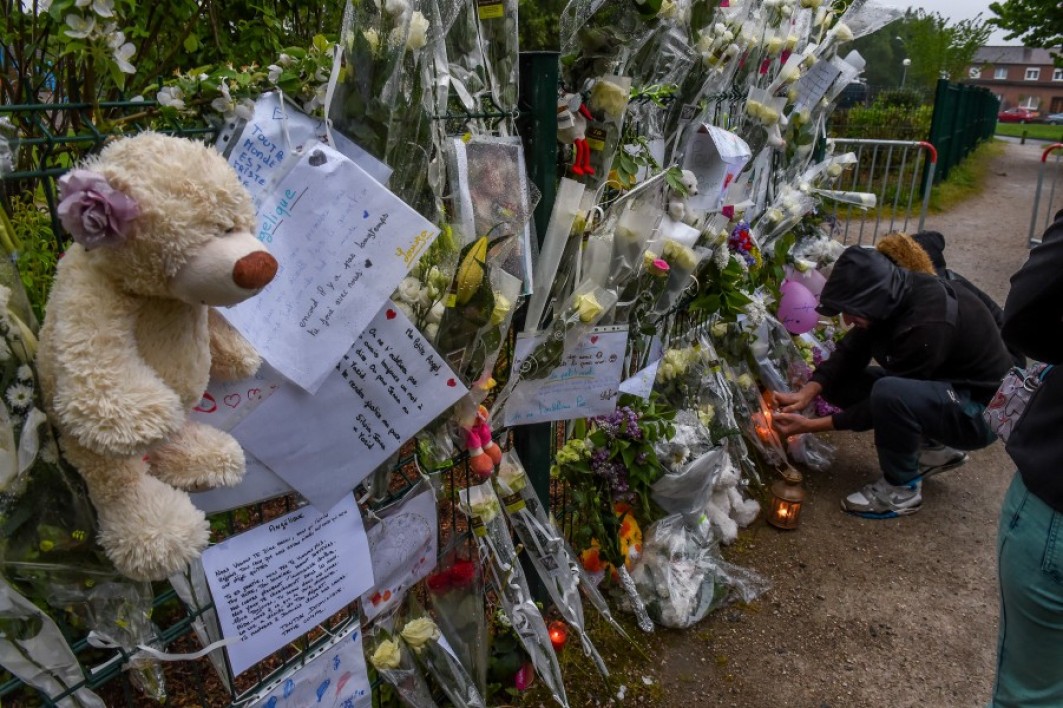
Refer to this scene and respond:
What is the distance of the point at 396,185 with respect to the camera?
158 cm

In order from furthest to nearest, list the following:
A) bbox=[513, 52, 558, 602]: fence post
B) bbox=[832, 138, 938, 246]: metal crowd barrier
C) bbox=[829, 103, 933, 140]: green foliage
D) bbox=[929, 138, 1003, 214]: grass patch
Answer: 1. bbox=[829, 103, 933, 140]: green foliage
2. bbox=[929, 138, 1003, 214]: grass patch
3. bbox=[832, 138, 938, 246]: metal crowd barrier
4. bbox=[513, 52, 558, 602]: fence post

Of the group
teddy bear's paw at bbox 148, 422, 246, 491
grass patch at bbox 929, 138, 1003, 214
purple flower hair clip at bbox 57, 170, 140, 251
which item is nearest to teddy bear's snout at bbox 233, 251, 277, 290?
purple flower hair clip at bbox 57, 170, 140, 251

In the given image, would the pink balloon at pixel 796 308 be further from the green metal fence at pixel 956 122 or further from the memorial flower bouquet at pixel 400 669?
the green metal fence at pixel 956 122

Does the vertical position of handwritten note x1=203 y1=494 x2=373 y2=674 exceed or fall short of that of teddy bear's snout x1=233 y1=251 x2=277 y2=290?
it falls short

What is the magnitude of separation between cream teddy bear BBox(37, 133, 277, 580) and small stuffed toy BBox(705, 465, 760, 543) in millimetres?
2700

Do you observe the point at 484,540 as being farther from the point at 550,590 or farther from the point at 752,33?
the point at 752,33

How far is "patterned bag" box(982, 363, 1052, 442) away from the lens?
2.03 m

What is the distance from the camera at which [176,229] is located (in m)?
0.99

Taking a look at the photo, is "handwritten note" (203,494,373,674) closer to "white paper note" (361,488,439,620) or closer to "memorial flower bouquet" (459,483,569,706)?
"white paper note" (361,488,439,620)

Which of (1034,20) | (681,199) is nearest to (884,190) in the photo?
(681,199)

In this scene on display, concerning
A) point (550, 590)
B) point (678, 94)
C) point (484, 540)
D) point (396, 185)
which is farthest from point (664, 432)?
point (396, 185)

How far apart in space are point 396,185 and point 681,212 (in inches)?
50.3

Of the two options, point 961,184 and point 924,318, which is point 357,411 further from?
point 961,184

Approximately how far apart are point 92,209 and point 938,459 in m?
4.14
